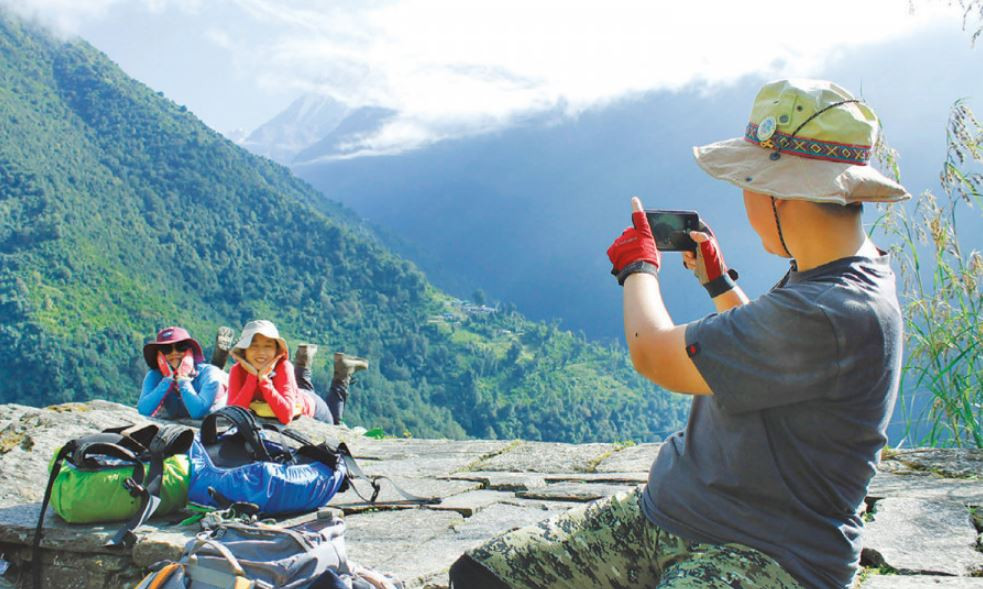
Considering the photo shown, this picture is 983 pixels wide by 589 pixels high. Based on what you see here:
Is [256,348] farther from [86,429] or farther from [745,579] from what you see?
[745,579]

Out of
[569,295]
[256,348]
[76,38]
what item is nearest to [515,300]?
[569,295]

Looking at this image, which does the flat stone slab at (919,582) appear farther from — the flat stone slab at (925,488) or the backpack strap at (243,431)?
the backpack strap at (243,431)

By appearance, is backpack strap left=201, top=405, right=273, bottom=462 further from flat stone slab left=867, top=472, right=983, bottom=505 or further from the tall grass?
the tall grass

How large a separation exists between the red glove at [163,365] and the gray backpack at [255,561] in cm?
447

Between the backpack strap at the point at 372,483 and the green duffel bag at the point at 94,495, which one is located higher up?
the green duffel bag at the point at 94,495

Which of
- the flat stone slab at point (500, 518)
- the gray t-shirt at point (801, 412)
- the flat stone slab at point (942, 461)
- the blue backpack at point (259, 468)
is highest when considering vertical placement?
the gray t-shirt at point (801, 412)

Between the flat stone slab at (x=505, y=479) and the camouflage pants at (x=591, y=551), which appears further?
the flat stone slab at (x=505, y=479)

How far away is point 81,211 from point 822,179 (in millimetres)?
76215

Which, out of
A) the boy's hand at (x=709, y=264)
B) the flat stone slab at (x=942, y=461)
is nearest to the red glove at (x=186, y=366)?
the flat stone slab at (x=942, y=461)

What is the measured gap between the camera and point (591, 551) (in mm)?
2061

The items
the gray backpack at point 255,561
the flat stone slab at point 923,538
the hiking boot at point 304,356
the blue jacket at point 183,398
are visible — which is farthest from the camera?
the hiking boot at point 304,356

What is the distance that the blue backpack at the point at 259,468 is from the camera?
11.7 ft

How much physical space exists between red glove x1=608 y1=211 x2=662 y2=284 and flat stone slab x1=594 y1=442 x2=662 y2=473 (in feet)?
9.56

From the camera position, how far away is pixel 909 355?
469 cm
